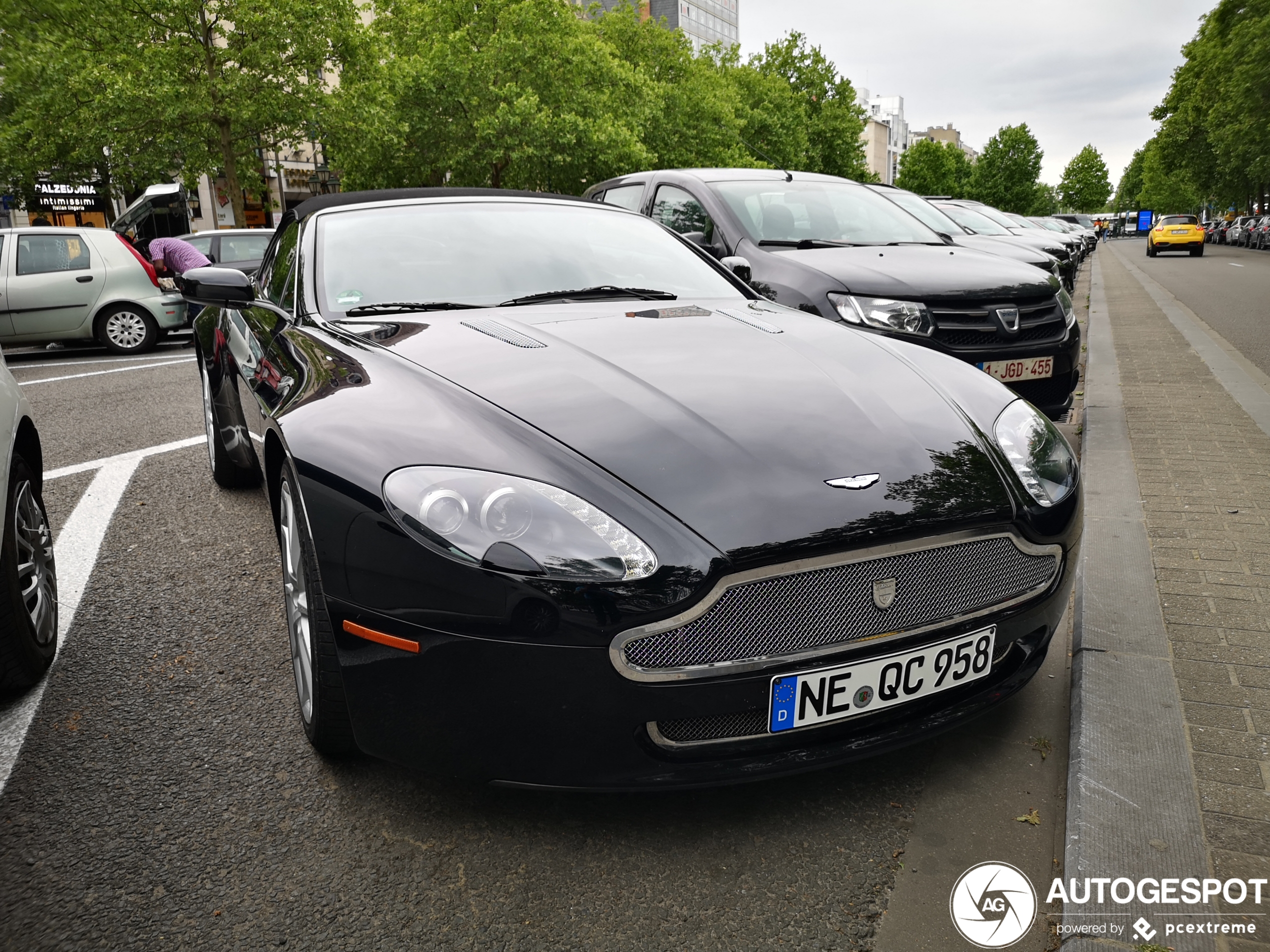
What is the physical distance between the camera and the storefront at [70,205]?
29656mm

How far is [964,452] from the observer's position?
2330 mm

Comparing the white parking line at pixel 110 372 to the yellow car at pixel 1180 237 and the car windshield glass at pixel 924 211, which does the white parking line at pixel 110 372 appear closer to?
the car windshield glass at pixel 924 211

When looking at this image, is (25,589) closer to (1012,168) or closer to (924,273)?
(924,273)

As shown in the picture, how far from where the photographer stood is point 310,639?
2316 millimetres

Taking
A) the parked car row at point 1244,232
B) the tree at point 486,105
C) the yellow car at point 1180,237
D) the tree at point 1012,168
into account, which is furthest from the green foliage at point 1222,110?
the tree at point 486,105

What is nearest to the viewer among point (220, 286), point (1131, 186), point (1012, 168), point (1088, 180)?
point (220, 286)

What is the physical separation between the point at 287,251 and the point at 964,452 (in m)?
2.70

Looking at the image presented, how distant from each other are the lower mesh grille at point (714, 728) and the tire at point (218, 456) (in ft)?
10.8

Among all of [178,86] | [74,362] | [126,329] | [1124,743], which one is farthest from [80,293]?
[1124,743]

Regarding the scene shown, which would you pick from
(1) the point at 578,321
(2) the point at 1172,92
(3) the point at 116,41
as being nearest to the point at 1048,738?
(1) the point at 578,321

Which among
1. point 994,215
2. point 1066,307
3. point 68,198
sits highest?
point 68,198

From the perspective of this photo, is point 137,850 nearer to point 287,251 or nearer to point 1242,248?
point 287,251

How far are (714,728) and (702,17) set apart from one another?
97.7m

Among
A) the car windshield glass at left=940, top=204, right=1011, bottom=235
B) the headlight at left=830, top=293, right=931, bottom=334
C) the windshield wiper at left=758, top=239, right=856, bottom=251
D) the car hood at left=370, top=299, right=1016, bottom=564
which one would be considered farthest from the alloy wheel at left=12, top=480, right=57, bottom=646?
the car windshield glass at left=940, top=204, right=1011, bottom=235
